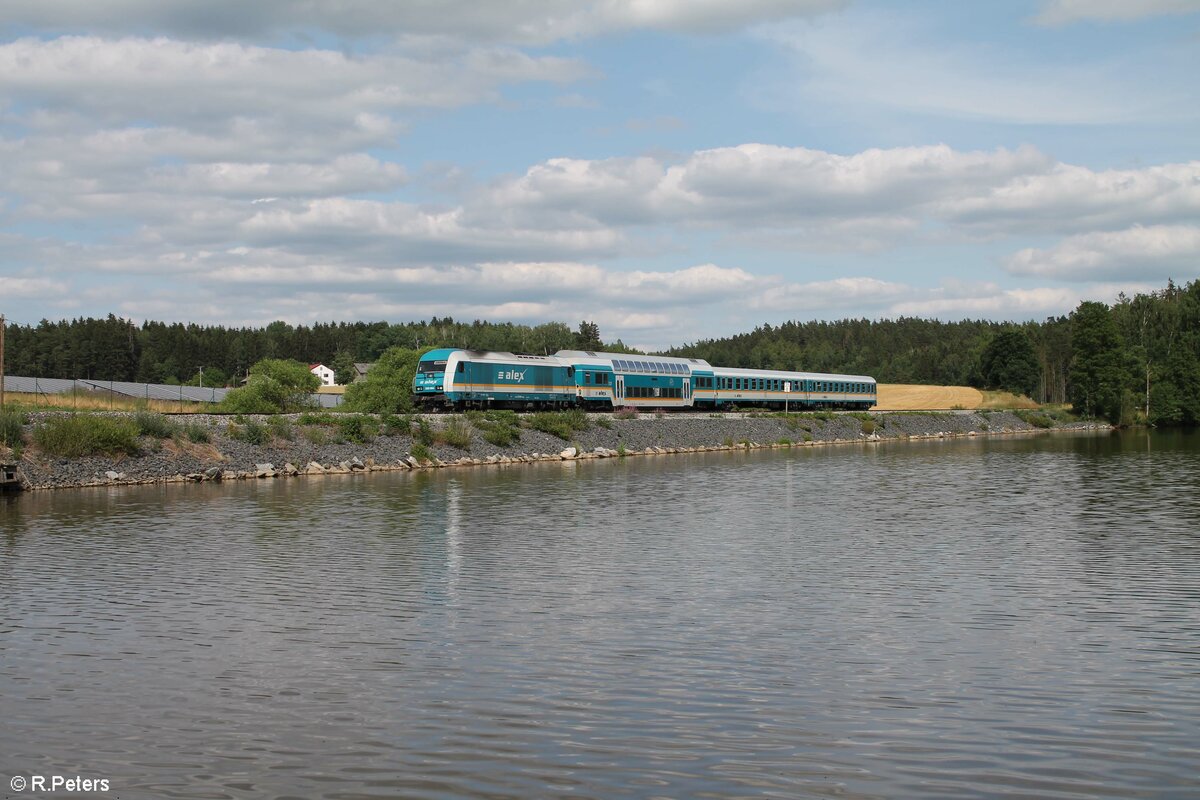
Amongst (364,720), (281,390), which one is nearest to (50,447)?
(281,390)

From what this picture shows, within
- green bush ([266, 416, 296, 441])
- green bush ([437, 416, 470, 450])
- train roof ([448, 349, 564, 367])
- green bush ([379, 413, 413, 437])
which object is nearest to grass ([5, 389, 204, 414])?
green bush ([266, 416, 296, 441])

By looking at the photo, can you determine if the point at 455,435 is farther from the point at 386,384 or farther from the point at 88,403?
the point at 386,384

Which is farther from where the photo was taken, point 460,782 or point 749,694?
point 749,694

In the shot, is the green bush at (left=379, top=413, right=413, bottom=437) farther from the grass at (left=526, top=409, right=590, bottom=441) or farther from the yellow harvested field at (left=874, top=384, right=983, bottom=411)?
the yellow harvested field at (left=874, top=384, right=983, bottom=411)

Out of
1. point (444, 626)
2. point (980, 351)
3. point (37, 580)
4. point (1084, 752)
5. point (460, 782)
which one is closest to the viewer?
point (460, 782)

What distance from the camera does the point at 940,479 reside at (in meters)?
47.5

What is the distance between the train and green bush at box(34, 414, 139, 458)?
65.6 feet

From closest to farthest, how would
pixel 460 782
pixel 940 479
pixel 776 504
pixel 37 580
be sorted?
pixel 460 782, pixel 37 580, pixel 776 504, pixel 940 479

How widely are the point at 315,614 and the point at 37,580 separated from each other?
7.18 metres

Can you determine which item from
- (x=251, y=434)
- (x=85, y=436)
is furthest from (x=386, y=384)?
(x=85, y=436)

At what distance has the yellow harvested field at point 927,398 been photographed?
129 metres

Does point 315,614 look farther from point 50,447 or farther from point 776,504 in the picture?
point 50,447

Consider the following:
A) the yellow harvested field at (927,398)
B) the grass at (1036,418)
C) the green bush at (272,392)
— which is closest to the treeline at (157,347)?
the yellow harvested field at (927,398)

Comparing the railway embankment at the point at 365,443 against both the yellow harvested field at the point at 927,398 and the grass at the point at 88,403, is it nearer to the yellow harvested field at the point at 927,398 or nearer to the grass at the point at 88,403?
the grass at the point at 88,403
